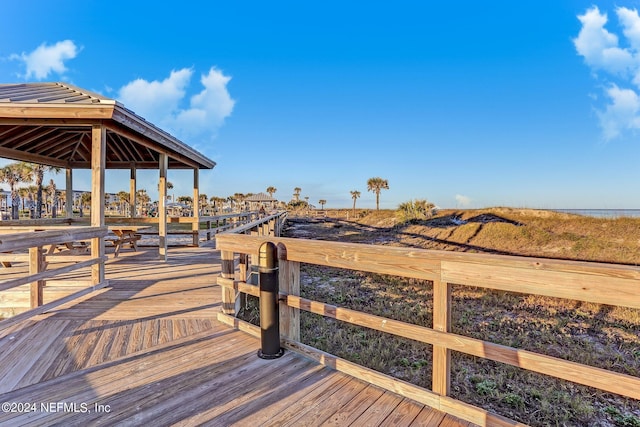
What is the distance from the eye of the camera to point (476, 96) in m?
21.8

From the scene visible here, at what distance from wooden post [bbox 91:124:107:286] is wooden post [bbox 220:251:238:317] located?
253 centimetres

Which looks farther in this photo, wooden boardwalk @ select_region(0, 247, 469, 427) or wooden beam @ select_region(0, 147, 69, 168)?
wooden beam @ select_region(0, 147, 69, 168)

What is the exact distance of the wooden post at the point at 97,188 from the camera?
4738 millimetres

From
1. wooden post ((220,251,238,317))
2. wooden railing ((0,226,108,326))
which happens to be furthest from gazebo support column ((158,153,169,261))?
wooden post ((220,251,238,317))

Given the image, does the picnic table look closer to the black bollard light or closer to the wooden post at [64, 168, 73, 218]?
the wooden post at [64, 168, 73, 218]

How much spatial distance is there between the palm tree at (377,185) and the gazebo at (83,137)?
142 ft

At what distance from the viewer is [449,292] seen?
1.92 metres

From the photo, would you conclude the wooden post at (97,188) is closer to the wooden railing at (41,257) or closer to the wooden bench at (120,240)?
the wooden railing at (41,257)

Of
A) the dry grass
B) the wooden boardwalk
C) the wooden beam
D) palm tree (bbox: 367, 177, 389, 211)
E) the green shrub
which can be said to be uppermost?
palm tree (bbox: 367, 177, 389, 211)

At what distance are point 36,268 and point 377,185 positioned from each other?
4985 centimetres

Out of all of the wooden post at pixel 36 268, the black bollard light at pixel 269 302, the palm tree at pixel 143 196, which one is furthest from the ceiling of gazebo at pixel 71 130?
the palm tree at pixel 143 196

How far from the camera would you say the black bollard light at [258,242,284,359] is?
8.25ft

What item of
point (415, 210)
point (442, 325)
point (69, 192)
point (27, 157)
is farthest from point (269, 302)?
point (415, 210)

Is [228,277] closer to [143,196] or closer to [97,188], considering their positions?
[97,188]
